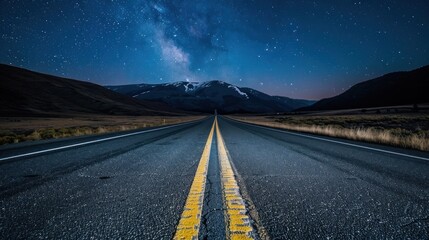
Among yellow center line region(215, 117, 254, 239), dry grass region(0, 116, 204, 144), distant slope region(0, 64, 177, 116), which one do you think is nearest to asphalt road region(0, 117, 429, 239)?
yellow center line region(215, 117, 254, 239)

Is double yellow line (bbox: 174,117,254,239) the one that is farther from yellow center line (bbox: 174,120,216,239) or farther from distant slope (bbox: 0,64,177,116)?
distant slope (bbox: 0,64,177,116)

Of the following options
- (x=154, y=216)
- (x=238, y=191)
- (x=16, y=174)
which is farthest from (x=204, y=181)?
(x=16, y=174)

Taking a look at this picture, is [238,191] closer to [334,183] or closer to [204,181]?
[204,181]

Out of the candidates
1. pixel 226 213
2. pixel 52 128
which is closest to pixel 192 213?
pixel 226 213

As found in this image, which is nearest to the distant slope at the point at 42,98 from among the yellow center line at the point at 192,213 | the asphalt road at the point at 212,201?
the asphalt road at the point at 212,201

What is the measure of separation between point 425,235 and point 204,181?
2.29 m

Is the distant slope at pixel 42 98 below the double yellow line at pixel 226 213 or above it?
above

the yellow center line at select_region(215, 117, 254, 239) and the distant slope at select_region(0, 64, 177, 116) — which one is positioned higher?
the distant slope at select_region(0, 64, 177, 116)

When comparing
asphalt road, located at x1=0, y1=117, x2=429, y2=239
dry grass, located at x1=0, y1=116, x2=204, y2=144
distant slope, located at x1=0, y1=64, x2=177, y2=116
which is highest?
distant slope, located at x1=0, y1=64, x2=177, y2=116

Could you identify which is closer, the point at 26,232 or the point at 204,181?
the point at 26,232

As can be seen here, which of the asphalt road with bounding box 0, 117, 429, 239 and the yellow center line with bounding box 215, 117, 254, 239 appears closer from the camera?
the yellow center line with bounding box 215, 117, 254, 239

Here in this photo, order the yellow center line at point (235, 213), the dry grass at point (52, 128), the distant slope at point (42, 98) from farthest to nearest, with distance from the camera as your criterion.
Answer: the distant slope at point (42, 98) < the dry grass at point (52, 128) < the yellow center line at point (235, 213)

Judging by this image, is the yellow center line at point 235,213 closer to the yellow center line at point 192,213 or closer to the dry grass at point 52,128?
the yellow center line at point 192,213

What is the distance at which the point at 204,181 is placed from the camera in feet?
10.4
